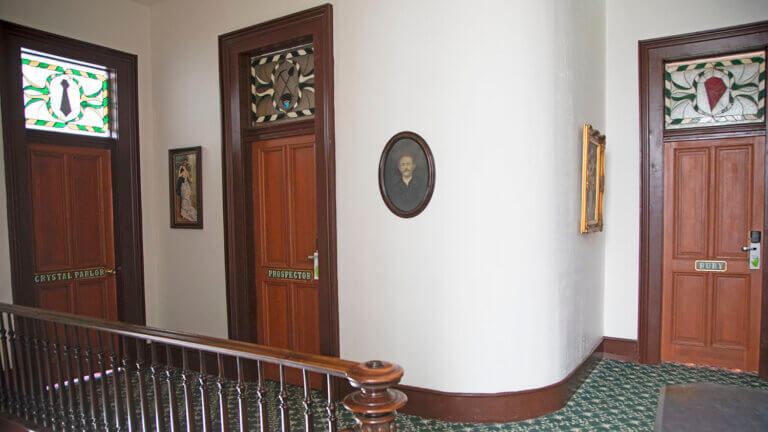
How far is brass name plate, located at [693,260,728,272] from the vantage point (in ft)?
15.2

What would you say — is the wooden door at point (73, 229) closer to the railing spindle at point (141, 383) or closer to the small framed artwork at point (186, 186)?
the small framed artwork at point (186, 186)

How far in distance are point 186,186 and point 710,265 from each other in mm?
5131

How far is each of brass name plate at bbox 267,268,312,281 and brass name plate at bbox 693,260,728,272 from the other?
12.0ft

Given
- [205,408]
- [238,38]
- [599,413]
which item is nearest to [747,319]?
Result: [599,413]

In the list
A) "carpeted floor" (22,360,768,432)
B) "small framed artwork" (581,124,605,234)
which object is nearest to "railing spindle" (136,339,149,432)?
"carpeted floor" (22,360,768,432)

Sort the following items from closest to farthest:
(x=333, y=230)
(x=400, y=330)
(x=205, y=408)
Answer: (x=205, y=408) < (x=400, y=330) < (x=333, y=230)

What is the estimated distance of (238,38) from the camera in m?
4.59

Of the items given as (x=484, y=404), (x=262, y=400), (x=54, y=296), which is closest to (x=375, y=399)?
(x=262, y=400)

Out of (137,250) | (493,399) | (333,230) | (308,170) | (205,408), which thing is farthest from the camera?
(137,250)

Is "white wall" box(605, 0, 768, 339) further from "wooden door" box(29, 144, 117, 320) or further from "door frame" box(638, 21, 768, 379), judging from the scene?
"wooden door" box(29, 144, 117, 320)

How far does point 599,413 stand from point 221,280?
11.3 feet

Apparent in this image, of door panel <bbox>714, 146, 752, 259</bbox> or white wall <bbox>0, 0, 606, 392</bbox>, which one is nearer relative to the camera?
white wall <bbox>0, 0, 606, 392</bbox>

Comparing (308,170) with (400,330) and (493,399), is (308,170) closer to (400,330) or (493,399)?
(400,330)

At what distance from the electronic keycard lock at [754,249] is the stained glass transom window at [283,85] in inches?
161
